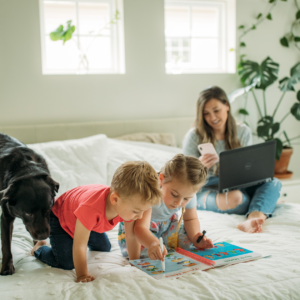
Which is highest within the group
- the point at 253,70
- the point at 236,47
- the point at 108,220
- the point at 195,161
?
the point at 236,47

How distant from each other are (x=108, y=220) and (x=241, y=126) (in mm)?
1379

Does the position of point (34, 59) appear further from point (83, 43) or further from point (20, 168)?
point (20, 168)

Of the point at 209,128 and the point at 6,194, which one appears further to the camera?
the point at 209,128

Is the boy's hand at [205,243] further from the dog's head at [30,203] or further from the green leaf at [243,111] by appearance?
the green leaf at [243,111]

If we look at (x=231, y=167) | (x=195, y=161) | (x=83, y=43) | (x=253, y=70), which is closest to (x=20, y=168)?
(x=195, y=161)

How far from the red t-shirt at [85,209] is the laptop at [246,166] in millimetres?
737

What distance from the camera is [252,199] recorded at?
75.2 inches

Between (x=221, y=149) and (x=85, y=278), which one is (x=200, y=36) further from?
(x=85, y=278)

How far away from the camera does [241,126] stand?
229cm

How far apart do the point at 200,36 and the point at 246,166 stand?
1810 mm

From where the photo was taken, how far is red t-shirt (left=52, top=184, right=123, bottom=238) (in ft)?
3.71

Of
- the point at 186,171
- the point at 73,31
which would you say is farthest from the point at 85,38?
the point at 186,171

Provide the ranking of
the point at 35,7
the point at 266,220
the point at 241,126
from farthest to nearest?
the point at 35,7 → the point at 241,126 → the point at 266,220

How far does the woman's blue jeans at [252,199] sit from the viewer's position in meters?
1.82
